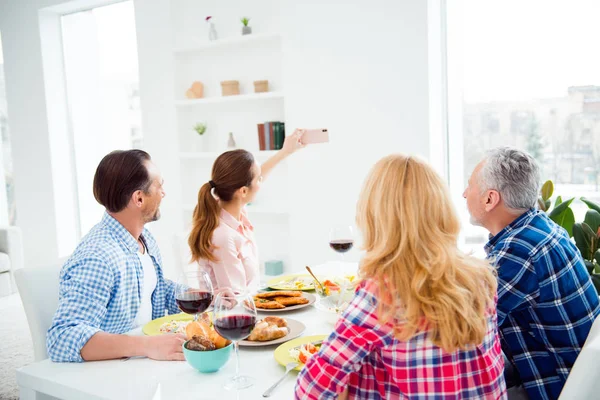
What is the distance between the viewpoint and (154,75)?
4.99 metres

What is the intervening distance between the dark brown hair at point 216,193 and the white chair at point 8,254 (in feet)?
12.5

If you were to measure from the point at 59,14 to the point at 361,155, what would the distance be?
3719 mm

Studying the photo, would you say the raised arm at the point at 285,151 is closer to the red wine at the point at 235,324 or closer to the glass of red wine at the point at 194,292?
the glass of red wine at the point at 194,292

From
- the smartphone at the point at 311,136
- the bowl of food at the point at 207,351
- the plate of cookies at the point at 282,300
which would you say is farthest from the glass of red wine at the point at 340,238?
the smartphone at the point at 311,136

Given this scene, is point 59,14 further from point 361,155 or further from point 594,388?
point 594,388

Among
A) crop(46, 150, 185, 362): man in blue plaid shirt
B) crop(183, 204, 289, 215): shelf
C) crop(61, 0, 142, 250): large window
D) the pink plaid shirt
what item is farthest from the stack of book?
the pink plaid shirt

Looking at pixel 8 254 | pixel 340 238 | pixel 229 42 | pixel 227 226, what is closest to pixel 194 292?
pixel 340 238

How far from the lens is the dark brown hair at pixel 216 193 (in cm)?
240

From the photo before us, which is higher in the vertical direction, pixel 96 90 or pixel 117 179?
pixel 96 90

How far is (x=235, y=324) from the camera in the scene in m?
1.28

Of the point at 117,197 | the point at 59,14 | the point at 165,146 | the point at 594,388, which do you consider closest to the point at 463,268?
the point at 594,388

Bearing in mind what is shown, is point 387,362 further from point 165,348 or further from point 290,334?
point 165,348

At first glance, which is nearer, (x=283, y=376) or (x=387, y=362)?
(x=387, y=362)

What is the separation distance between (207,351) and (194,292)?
6.7 inches
